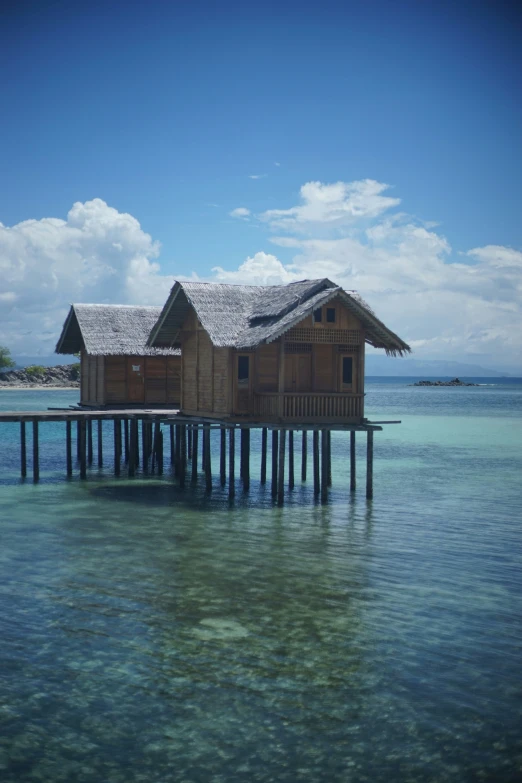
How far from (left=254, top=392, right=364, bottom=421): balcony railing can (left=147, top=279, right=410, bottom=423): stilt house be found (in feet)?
0.09

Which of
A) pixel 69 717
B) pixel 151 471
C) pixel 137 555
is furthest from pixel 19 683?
pixel 151 471

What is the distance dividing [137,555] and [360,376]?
10.4 metres

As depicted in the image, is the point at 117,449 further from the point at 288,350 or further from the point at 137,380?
the point at 288,350

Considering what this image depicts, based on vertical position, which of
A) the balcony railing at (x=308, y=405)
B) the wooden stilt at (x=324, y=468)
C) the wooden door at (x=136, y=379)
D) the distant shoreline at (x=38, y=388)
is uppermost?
the wooden door at (x=136, y=379)

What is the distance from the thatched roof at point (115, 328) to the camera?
3353 centimetres

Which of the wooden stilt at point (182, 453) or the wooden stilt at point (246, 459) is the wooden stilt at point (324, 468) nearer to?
the wooden stilt at point (246, 459)

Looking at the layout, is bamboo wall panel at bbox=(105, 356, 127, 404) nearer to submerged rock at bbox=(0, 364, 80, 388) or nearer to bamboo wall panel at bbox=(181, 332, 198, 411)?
bamboo wall panel at bbox=(181, 332, 198, 411)

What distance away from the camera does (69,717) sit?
32.5ft

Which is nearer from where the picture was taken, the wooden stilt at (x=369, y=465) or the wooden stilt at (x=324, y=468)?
the wooden stilt at (x=369, y=465)

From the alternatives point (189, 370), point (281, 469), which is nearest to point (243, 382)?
point (281, 469)

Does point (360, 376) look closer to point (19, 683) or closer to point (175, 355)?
point (175, 355)

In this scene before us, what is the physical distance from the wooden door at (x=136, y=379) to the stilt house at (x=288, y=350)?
7.31 meters

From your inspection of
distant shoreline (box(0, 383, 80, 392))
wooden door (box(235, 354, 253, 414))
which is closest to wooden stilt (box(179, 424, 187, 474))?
wooden door (box(235, 354, 253, 414))

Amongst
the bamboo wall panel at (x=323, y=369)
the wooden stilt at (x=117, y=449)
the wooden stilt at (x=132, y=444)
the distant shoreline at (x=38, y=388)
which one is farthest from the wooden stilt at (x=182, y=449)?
the distant shoreline at (x=38, y=388)
